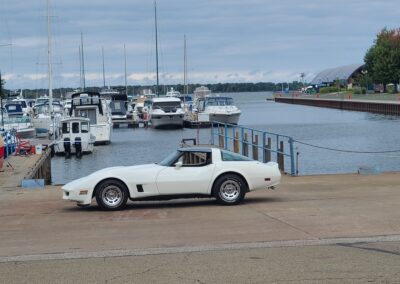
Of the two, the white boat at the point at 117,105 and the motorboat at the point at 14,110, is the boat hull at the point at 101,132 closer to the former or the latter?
the motorboat at the point at 14,110

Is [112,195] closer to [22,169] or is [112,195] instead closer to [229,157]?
[229,157]

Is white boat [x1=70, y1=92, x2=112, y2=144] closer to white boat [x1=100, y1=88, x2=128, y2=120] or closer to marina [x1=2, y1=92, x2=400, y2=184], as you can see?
marina [x1=2, y1=92, x2=400, y2=184]

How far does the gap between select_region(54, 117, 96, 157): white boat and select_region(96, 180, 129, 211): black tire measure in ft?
99.8

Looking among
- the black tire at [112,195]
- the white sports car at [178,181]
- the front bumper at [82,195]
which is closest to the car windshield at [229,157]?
the white sports car at [178,181]

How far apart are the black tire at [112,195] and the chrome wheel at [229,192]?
6.80ft

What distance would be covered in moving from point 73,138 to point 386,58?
7609cm

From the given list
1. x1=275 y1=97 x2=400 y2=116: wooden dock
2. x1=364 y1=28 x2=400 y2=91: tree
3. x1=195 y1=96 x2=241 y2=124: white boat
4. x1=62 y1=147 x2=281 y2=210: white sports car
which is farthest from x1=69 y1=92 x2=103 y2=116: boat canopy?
x1=364 y1=28 x2=400 y2=91: tree

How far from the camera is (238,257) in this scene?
34.1ft

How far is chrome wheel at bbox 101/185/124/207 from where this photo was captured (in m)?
16.2

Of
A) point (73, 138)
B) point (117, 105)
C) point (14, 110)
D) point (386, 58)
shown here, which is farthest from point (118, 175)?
point (386, 58)

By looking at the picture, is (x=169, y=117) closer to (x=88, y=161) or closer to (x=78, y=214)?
(x=88, y=161)

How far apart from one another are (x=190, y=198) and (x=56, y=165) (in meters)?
26.3

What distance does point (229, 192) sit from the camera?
54.1ft

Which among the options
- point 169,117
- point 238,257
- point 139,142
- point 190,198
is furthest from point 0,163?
point 169,117
